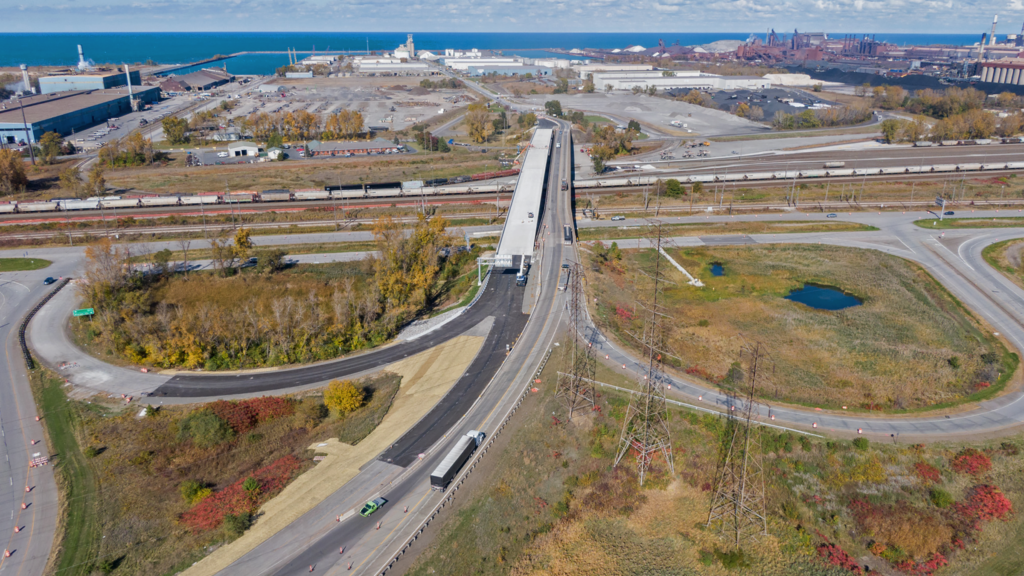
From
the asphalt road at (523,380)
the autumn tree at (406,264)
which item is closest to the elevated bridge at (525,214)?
the asphalt road at (523,380)

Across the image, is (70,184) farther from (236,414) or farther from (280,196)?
(236,414)

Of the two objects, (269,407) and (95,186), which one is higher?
(95,186)

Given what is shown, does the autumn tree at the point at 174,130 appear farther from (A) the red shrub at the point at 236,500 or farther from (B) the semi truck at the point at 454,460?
(B) the semi truck at the point at 454,460

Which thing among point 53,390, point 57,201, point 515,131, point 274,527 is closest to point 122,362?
point 53,390

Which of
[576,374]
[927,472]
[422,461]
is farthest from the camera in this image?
[576,374]

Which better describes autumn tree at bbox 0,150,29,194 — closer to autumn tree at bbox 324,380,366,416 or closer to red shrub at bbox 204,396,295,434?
red shrub at bbox 204,396,295,434

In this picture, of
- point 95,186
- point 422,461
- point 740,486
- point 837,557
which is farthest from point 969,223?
point 95,186

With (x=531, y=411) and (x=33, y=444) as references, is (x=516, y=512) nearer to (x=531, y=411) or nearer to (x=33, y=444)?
(x=531, y=411)
